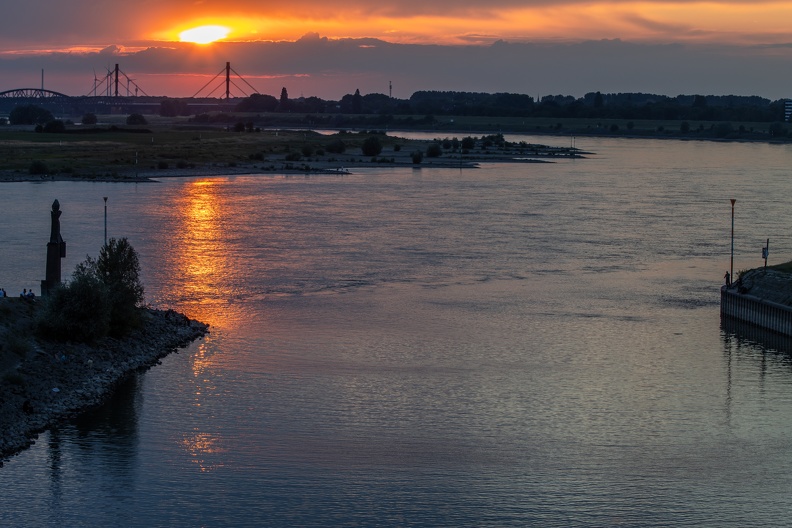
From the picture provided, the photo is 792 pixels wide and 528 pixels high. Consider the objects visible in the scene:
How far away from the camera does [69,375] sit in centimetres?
1983

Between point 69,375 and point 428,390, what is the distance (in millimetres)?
6619

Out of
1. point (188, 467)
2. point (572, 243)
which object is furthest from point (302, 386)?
point (572, 243)

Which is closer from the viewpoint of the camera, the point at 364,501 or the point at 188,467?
the point at 364,501

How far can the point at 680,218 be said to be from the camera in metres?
48.8

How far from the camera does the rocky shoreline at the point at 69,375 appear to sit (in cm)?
1758

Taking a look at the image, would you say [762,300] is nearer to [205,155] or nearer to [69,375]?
[69,375]

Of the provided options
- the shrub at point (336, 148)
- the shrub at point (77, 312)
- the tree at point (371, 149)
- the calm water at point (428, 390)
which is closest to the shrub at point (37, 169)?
the calm water at point (428, 390)

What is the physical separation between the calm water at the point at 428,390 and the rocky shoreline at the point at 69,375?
1.43ft

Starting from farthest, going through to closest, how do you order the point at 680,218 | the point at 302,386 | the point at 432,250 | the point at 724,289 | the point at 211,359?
1. the point at 680,218
2. the point at 432,250
3. the point at 724,289
4. the point at 211,359
5. the point at 302,386

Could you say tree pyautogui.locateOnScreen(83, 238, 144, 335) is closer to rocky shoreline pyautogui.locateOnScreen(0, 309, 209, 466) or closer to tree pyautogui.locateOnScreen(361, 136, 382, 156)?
rocky shoreline pyautogui.locateOnScreen(0, 309, 209, 466)

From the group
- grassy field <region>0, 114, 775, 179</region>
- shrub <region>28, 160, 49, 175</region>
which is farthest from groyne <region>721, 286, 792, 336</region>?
shrub <region>28, 160, 49, 175</region>

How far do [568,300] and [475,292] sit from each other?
2630mm

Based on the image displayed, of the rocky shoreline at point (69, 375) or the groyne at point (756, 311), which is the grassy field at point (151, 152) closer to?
the rocky shoreline at point (69, 375)

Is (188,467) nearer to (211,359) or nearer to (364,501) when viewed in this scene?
(364,501)
